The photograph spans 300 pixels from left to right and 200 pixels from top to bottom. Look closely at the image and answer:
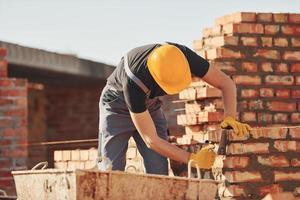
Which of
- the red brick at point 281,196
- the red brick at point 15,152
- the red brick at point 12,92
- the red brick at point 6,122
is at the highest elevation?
the red brick at point 12,92

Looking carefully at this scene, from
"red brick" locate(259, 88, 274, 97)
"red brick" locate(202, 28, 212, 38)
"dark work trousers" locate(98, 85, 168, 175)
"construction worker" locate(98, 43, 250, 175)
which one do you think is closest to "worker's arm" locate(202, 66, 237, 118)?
"construction worker" locate(98, 43, 250, 175)

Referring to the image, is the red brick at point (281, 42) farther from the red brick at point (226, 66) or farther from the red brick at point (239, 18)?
the red brick at point (226, 66)

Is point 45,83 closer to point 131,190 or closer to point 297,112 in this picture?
point 297,112

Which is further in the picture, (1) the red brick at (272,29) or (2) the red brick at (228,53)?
(1) the red brick at (272,29)

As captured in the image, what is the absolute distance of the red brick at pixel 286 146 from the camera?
5051 millimetres

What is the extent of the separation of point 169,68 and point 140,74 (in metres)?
0.18

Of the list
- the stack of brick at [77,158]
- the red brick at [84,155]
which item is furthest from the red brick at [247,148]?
the red brick at [84,155]

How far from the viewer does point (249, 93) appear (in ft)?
18.7

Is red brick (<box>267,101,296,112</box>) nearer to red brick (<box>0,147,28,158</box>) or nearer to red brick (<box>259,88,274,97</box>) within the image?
red brick (<box>259,88,274,97</box>)

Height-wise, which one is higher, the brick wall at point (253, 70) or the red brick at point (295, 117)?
the brick wall at point (253, 70)

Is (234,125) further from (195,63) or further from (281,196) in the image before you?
(281,196)

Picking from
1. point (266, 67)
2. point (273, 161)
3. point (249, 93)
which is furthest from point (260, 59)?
point (273, 161)

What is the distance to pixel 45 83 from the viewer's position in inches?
482

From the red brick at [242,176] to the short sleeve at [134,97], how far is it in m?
0.91
